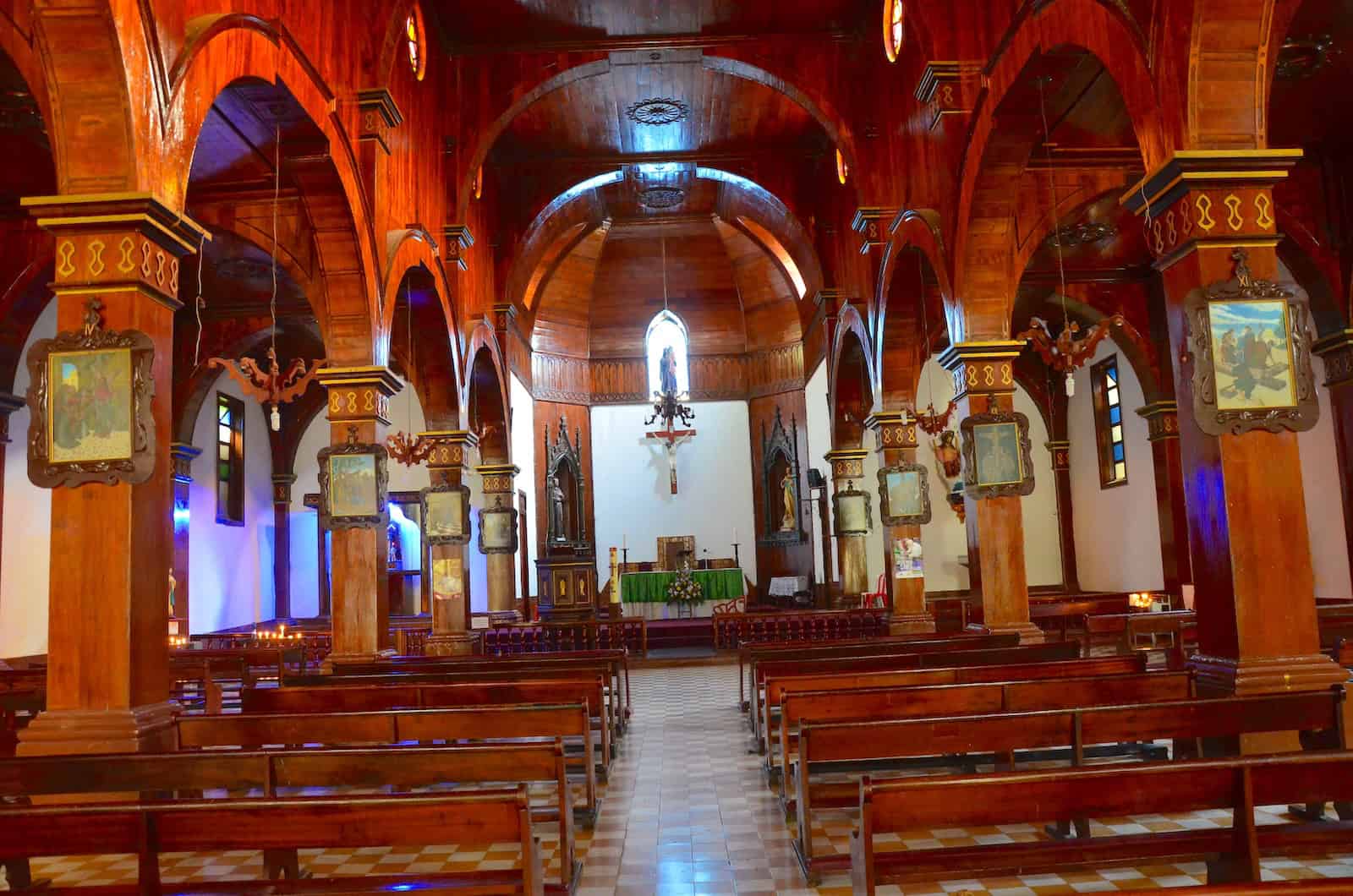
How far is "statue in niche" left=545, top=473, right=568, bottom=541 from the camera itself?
2323 cm

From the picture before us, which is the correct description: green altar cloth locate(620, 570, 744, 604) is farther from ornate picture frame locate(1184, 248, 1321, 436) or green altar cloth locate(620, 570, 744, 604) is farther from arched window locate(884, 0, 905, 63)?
ornate picture frame locate(1184, 248, 1321, 436)

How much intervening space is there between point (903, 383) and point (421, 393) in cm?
699

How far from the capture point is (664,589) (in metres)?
21.8

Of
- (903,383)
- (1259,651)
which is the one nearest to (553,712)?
(1259,651)

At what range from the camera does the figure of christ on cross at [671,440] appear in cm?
2531

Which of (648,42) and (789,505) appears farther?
(789,505)

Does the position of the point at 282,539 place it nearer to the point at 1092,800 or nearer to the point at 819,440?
the point at 819,440

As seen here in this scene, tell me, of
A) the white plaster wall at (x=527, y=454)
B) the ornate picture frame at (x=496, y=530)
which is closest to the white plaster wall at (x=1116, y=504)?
the ornate picture frame at (x=496, y=530)

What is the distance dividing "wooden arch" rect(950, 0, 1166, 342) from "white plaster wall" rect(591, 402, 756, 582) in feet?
47.6

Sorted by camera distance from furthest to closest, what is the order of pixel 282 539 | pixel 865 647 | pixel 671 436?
pixel 671 436, pixel 282 539, pixel 865 647

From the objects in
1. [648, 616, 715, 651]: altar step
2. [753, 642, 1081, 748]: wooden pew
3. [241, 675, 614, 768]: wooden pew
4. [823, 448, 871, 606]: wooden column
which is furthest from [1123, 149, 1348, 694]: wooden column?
[648, 616, 715, 651]: altar step

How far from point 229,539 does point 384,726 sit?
1623 cm

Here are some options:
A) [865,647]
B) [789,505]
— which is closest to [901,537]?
[865,647]

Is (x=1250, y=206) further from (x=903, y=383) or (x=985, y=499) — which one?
(x=903, y=383)
